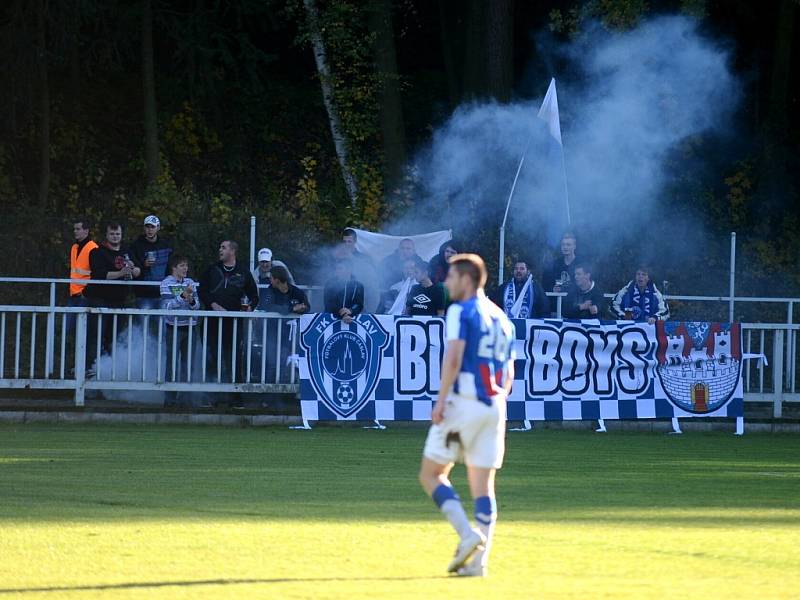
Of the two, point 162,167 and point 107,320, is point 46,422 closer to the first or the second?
point 107,320

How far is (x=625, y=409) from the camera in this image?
57.0 ft

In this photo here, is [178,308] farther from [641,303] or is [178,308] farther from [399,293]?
[641,303]

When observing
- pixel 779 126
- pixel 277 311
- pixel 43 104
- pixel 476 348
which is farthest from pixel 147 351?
pixel 779 126

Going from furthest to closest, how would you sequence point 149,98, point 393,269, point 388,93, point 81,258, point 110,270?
1. point 388,93
2. point 149,98
3. point 393,269
4. point 81,258
5. point 110,270

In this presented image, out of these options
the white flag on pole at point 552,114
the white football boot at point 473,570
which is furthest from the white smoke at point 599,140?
the white football boot at point 473,570

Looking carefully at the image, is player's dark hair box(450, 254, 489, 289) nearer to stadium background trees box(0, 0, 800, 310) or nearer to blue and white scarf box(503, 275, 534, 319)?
blue and white scarf box(503, 275, 534, 319)

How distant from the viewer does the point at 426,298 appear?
1783 centimetres

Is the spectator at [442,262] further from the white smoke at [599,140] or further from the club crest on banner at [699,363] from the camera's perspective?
the white smoke at [599,140]

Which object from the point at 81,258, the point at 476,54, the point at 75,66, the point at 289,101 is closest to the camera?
the point at 81,258

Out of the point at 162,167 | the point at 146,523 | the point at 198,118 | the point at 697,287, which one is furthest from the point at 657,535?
the point at 198,118

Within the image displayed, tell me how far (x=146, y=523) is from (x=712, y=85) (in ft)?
81.6

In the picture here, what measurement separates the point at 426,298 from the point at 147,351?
138 inches

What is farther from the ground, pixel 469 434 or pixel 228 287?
pixel 228 287

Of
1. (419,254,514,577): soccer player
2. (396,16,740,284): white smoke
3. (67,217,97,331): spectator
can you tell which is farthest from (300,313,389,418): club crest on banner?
(396,16,740,284): white smoke
